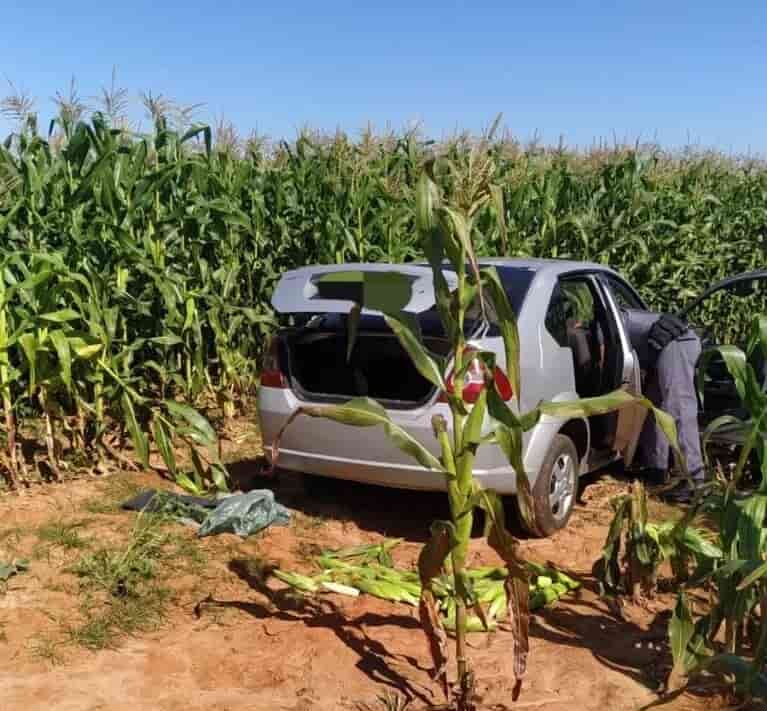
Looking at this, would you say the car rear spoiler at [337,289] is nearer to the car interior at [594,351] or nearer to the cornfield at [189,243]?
the cornfield at [189,243]

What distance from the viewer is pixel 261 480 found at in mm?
7113

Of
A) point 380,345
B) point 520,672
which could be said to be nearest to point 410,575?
point 380,345

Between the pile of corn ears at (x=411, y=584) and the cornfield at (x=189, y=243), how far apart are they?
62.0 inches

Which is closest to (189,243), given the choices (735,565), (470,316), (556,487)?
(470,316)

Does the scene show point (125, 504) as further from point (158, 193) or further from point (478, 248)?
point (478, 248)

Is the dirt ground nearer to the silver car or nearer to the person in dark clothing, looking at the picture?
the silver car

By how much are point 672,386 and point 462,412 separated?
3.65 m

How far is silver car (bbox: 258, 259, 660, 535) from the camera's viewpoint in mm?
5410

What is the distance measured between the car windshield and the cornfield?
923mm

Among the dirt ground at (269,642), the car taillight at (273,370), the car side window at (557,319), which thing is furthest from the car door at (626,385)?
the car taillight at (273,370)

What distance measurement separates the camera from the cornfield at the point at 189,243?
654 centimetres

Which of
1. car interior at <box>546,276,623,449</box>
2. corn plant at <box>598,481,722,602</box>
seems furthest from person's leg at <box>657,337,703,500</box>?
corn plant at <box>598,481,722,602</box>

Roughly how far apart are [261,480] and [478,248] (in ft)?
11.0

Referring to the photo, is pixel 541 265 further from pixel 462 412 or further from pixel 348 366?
pixel 462 412
